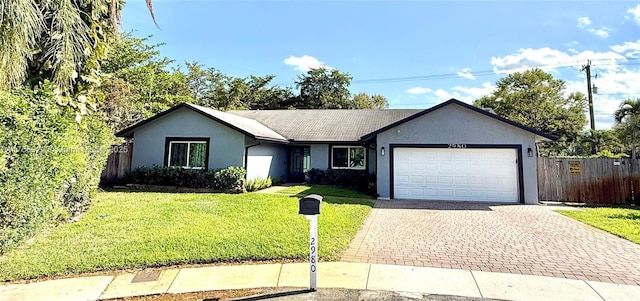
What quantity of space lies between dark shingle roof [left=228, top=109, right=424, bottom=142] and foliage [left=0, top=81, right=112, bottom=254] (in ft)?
36.1

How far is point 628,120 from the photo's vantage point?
15.5 metres

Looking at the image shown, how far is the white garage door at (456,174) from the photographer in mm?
12039

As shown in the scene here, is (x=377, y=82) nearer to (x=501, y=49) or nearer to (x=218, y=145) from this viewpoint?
(x=501, y=49)

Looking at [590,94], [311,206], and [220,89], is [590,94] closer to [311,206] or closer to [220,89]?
[311,206]

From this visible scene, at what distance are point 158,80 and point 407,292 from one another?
30363 mm

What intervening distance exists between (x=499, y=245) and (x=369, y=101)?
131ft

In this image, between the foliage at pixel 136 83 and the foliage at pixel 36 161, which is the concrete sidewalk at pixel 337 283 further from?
the foliage at pixel 136 83

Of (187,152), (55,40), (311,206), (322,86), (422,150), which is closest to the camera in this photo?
(311,206)

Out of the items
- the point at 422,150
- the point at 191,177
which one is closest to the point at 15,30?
the point at 191,177

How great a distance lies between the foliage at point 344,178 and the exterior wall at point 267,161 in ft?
5.98

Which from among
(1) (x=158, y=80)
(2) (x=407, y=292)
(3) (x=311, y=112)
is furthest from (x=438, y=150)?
(1) (x=158, y=80)

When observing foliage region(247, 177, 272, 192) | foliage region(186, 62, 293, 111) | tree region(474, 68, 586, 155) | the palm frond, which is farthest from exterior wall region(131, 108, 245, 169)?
tree region(474, 68, 586, 155)

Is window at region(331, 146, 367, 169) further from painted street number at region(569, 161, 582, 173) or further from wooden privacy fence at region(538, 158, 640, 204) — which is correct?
painted street number at region(569, 161, 582, 173)

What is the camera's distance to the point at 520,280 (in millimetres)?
4434
